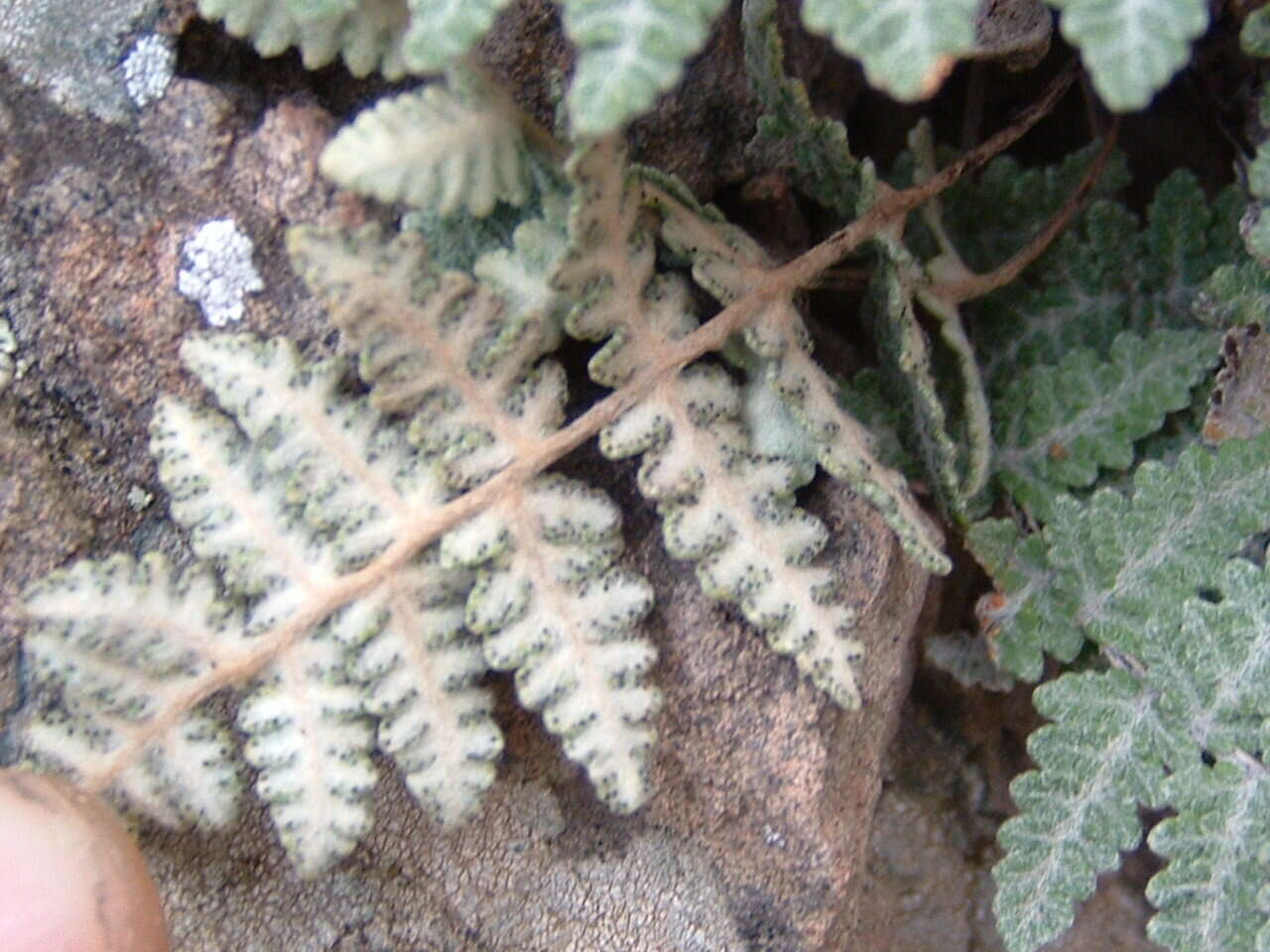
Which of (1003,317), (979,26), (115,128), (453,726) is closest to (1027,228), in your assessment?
(1003,317)

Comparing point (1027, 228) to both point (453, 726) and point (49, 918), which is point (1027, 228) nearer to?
point (453, 726)

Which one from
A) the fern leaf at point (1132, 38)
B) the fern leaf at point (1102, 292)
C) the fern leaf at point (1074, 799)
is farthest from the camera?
the fern leaf at point (1102, 292)

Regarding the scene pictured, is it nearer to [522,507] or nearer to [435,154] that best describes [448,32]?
[435,154]

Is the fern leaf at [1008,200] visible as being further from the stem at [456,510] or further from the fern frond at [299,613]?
the fern frond at [299,613]

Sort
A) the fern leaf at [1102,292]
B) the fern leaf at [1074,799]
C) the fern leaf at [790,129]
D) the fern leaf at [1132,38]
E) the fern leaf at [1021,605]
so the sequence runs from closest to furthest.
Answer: the fern leaf at [1132,38] → the fern leaf at [790,129] → the fern leaf at [1074,799] → the fern leaf at [1021,605] → the fern leaf at [1102,292]

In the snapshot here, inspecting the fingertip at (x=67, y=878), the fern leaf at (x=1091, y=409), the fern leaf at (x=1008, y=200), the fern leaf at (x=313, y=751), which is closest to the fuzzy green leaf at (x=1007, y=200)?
the fern leaf at (x=1008, y=200)

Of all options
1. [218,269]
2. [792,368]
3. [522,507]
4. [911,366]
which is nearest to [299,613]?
[522,507]
